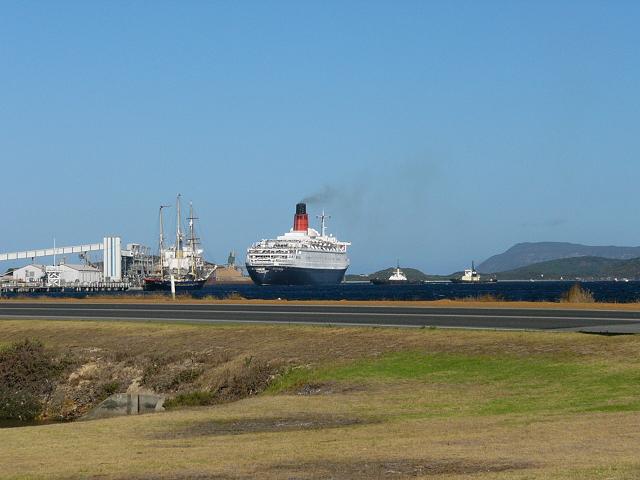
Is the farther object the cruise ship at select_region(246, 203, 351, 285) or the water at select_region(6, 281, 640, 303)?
the cruise ship at select_region(246, 203, 351, 285)

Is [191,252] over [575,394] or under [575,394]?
over

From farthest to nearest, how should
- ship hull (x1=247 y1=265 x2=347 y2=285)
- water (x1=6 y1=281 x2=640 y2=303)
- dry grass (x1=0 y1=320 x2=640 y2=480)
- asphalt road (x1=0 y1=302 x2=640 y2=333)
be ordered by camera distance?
ship hull (x1=247 y1=265 x2=347 y2=285) < water (x1=6 y1=281 x2=640 y2=303) < asphalt road (x1=0 y1=302 x2=640 y2=333) < dry grass (x1=0 y1=320 x2=640 y2=480)

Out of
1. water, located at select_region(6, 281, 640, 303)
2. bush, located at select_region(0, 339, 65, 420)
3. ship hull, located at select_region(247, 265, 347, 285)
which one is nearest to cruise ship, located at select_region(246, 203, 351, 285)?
ship hull, located at select_region(247, 265, 347, 285)

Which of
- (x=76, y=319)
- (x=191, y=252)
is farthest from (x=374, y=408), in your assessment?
(x=191, y=252)

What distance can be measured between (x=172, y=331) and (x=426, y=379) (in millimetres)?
14717

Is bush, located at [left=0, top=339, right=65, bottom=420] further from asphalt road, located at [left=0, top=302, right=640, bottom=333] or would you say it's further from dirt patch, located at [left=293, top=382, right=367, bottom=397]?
asphalt road, located at [left=0, top=302, right=640, bottom=333]

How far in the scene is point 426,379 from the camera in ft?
76.5

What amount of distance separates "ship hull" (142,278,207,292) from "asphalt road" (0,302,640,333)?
11689cm

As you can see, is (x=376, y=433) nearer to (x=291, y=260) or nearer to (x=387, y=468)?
(x=387, y=468)

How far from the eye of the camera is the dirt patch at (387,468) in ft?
41.4

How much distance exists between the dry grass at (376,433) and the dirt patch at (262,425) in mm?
37

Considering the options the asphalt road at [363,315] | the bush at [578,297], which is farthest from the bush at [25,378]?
the bush at [578,297]

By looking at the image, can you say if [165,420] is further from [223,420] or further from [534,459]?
[534,459]

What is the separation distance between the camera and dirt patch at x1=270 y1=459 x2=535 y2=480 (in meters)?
12.6
